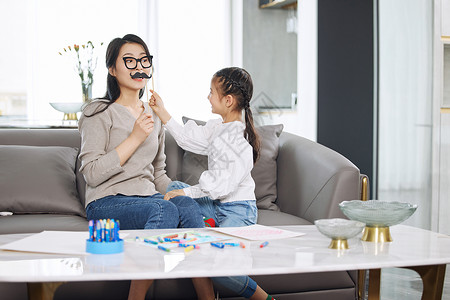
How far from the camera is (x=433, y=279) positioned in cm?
154

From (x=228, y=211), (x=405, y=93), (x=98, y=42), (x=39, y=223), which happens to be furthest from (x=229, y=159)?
(x=98, y=42)

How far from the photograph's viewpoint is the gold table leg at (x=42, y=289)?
1284mm

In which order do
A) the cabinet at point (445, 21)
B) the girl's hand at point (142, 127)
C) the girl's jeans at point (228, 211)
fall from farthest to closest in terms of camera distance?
the cabinet at point (445, 21), the girl's jeans at point (228, 211), the girl's hand at point (142, 127)

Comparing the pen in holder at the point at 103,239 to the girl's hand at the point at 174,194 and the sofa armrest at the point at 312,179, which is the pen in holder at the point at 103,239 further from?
the sofa armrest at the point at 312,179

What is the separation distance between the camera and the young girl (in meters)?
2.20

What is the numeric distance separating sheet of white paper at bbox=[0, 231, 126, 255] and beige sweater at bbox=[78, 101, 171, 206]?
53cm

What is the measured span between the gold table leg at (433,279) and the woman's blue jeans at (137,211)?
845 mm

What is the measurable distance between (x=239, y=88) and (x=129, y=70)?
444 millimetres

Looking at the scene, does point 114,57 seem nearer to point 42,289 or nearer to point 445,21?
point 42,289

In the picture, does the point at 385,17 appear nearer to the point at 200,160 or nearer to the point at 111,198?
the point at 200,160

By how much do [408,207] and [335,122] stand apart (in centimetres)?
248

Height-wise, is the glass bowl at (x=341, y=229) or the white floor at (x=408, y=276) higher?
the glass bowl at (x=341, y=229)

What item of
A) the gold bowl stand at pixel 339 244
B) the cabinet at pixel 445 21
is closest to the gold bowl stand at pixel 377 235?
the gold bowl stand at pixel 339 244

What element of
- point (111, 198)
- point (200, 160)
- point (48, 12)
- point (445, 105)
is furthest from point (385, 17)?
point (48, 12)
